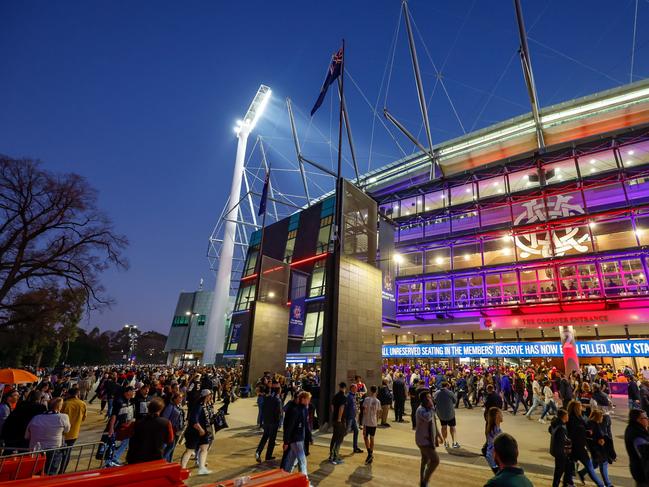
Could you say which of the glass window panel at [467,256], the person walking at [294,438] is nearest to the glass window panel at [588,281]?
the glass window panel at [467,256]

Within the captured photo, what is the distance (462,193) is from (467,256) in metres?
7.61

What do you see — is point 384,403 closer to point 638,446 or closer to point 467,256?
point 638,446

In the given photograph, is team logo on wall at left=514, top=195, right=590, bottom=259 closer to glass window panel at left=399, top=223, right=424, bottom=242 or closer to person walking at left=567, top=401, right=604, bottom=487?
glass window panel at left=399, top=223, right=424, bottom=242

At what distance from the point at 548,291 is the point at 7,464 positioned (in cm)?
3234

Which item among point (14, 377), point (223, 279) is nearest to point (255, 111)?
point (223, 279)

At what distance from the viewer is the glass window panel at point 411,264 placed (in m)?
35.3

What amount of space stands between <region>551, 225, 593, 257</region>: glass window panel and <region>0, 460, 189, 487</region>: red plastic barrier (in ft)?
104

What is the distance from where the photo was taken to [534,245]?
28672 mm

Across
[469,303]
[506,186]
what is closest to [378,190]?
[506,186]

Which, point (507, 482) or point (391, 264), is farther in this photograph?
point (391, 264)

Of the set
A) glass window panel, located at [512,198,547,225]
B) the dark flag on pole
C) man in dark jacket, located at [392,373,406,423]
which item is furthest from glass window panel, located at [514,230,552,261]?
the dark flag on pole

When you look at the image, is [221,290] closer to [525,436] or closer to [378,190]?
[378,190]

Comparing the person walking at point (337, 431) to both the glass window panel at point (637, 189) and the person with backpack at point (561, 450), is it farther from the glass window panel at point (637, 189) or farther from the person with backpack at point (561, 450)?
the glass window panel at point (637, 189)

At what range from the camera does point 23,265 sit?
64.0ft
